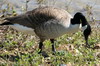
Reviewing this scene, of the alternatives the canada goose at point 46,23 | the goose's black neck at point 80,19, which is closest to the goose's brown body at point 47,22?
the canada goose at point 46,23

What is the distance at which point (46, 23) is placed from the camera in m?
6.98

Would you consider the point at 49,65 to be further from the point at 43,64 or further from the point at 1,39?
the point at 1,39

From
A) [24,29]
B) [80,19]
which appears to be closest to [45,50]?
[24,29]

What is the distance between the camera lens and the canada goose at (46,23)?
6.95 m

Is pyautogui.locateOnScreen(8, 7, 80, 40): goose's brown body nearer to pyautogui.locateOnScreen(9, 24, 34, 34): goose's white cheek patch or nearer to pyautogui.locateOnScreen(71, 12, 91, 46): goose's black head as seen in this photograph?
pyautogui.locateOnScreen(9, 24, 34, 34): goose's white cheek patch

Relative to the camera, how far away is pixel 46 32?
6.96 metres

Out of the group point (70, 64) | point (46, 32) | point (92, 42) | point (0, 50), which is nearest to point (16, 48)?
point (0, 50)

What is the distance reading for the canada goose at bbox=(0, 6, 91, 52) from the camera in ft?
22.8

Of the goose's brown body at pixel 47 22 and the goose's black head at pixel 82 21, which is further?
the goose's black head at pixel 82 21

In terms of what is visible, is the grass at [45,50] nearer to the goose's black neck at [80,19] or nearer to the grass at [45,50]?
the grass at [45,50]

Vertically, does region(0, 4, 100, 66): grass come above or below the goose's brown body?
below

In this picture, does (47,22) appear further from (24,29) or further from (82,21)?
(82,21)

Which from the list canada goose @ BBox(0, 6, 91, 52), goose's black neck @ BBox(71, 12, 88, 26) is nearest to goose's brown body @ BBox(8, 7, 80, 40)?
canada goose @ BBox(0, 6, 91, 52)

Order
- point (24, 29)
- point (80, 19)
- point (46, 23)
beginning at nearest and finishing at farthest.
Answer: point (46, 23)
point (24, 29)
point (80, 19)
